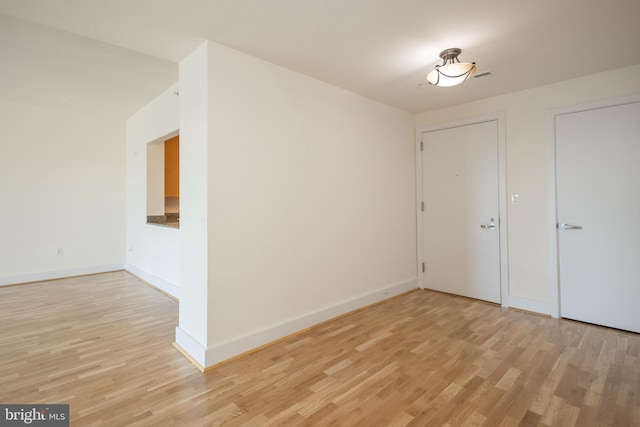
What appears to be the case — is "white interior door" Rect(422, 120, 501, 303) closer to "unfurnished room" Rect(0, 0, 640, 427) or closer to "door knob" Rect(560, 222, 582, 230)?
"unfurnished room" Rect(0, 0, 640, 427)

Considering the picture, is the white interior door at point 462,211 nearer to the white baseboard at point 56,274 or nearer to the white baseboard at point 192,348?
the white baseboard at point 192,348

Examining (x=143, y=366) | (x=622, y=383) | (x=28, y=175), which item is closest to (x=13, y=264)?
(x=28, y=175)

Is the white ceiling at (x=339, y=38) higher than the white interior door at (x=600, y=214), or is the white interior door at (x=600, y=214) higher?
the white ceiling at (x=339, y=38)

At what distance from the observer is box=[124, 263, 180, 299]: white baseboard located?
4.10m

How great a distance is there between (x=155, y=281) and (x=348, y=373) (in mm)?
3504

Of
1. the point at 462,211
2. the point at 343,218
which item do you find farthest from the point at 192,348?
the point at 462,211

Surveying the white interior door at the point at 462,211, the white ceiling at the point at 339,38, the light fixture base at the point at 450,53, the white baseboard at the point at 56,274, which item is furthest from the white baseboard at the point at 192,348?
the white baseboard at the point at 56,274

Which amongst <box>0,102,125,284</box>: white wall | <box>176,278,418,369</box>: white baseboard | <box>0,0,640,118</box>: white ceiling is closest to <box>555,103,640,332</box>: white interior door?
<box>0,0,640,118</box>: white ceiling

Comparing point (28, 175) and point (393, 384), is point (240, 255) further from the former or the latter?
point (28, 175)

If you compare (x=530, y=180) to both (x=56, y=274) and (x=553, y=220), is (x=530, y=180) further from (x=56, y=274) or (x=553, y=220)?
(x=56, y=274)

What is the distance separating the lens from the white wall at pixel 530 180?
3430 millimetres

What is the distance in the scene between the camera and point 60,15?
2.07 m

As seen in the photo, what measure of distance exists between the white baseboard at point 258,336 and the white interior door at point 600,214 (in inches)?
89.3

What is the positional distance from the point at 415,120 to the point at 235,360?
394 centimetres
